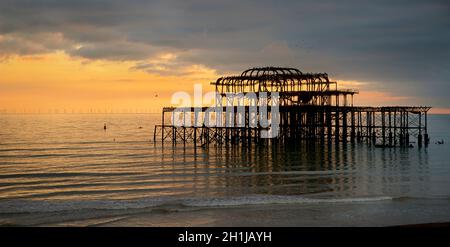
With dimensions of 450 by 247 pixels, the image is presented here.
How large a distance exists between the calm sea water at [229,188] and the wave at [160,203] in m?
0.05

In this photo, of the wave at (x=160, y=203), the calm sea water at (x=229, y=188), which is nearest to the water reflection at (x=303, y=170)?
the calm sea water at (x=229, y=188)

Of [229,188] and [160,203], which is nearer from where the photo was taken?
[160,203]

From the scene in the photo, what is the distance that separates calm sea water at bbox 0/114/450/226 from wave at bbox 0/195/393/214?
5cm

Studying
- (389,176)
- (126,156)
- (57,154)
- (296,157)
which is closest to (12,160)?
(57,154)

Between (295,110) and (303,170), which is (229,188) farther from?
(295,110)

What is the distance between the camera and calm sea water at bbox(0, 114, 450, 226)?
64.3ft

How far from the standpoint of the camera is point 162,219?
19.3 m

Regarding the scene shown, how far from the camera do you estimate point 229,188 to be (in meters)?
27.0

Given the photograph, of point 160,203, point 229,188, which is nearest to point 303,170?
point 229,188

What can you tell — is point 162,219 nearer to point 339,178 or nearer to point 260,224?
point 260,224

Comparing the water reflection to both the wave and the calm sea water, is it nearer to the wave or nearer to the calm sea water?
the calm sea water

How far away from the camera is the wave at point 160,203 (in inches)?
845

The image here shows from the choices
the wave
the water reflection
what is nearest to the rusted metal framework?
the water reflection

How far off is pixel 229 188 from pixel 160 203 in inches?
219
